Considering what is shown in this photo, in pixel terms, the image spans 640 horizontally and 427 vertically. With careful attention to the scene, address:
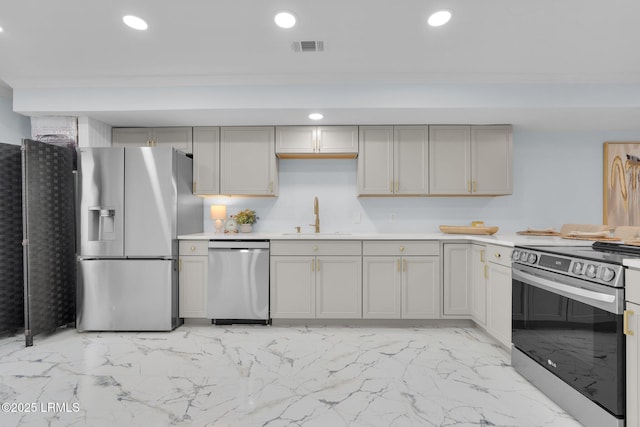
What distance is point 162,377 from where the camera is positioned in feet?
7.45

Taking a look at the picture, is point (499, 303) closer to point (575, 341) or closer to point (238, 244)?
point (575, 341)

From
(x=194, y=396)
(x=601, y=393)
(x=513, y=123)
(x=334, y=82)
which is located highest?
(x=334, y=82)

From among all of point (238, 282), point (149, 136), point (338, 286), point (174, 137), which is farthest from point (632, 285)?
point (149, 136)

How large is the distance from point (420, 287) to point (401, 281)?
0.64 ft

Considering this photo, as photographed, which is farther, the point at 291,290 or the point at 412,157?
the point at 412,157

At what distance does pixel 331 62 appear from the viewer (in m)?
2.75

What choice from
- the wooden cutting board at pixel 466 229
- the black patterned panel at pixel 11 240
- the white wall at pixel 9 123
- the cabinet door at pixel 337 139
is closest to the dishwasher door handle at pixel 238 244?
the cabinet door at pixel 337 139

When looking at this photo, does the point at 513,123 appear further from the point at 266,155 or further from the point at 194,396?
the point at 194,396

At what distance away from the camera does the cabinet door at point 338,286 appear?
329 cm

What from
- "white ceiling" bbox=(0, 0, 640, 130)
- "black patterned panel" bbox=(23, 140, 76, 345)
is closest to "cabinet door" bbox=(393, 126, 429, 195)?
"white ceiling" bbox=(0, 0, 640, 130)

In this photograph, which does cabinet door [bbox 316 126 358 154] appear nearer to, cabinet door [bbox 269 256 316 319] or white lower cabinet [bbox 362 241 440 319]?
white lower cabinet [bbox 362 241 440 319]

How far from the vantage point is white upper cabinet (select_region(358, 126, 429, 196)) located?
11.8 feet

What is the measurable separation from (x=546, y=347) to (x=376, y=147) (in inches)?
91.4

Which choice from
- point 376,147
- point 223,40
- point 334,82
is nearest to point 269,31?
point 223,40
